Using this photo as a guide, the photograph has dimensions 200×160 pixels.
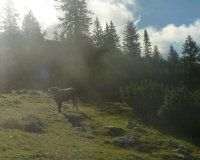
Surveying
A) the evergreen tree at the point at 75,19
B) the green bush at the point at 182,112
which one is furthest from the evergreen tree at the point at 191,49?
the green bush at the point at 182,112

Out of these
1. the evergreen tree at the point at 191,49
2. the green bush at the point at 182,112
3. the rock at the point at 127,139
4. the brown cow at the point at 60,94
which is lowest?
the rock at the point at 127,139

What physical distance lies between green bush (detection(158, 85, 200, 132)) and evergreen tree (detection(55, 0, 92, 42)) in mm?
25387

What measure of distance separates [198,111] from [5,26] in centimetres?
5004

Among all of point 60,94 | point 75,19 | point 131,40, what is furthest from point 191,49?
point 60,94

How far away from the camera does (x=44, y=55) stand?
31172 mm

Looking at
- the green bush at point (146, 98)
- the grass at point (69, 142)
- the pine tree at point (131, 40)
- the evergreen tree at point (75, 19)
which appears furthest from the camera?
the pine tree at point (131, 40)

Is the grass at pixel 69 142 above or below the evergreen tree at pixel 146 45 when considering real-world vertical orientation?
below

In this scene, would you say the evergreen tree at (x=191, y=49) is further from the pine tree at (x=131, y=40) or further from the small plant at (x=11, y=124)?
the small plant at (x=11, y=124)

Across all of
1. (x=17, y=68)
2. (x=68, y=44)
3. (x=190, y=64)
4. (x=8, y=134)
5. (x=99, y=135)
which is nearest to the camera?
(x=8, y=134)

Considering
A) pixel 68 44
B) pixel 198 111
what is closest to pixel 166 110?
pixel 198 111

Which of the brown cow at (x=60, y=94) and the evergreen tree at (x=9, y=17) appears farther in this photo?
the evergreen tree at (x=9, y=17)

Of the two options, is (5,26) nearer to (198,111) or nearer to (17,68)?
(17,68)

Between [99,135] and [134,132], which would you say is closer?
[99,135]

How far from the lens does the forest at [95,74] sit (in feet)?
44.4
